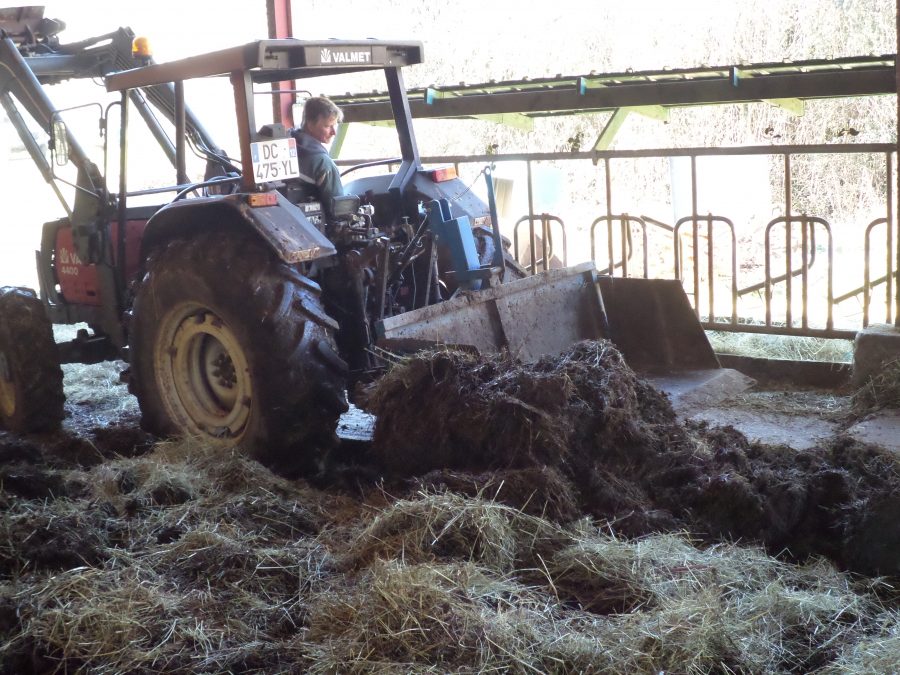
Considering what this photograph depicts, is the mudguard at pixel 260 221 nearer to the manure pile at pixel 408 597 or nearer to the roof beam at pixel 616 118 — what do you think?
the manure pile at pixel 408 597

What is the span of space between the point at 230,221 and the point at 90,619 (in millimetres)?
2188

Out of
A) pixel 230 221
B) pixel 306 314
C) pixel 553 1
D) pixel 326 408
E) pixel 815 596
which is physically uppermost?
pixel 553 1

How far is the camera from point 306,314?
4.54 metres

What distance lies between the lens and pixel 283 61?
15.3 feet

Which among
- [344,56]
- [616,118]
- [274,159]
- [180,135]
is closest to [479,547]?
[274,159]

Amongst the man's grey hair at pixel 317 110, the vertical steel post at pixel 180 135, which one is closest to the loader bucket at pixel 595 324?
the man's grey hair at pixel 317 110

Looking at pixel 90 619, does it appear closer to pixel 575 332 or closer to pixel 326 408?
pixel 326 408

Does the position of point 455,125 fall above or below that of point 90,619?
above

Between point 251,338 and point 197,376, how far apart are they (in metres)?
0.70

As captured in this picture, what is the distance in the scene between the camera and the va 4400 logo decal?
481 cm

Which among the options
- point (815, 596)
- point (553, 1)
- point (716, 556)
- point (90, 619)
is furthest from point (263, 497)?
point (553, 1)

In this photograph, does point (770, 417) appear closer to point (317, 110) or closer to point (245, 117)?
point (317, 110)

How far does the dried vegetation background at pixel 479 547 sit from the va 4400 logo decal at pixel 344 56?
1.63 m

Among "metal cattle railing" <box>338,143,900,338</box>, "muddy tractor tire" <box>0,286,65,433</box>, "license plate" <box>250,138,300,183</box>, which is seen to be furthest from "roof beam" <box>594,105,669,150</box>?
"muddy tractor tire" <box>0,286,65,433</box>
